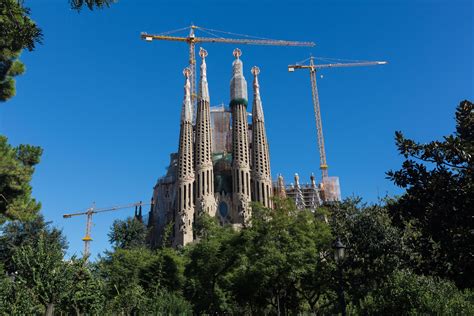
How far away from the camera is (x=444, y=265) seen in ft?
25.7

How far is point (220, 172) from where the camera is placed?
54.8 meters

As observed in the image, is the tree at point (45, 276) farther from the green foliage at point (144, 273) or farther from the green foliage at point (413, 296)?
the green foliage at point (413, 296)

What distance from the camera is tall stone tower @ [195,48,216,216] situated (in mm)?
49094

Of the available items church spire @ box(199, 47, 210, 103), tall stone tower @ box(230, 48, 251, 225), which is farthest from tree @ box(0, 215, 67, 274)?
church spire @ box(199, 47, 210, 103)

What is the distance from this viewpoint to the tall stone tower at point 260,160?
50250 millimetres

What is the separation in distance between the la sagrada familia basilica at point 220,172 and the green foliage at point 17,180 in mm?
32504

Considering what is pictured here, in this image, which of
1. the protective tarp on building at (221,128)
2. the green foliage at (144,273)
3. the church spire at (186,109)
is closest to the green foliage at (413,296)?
the green foliage at (144,273)

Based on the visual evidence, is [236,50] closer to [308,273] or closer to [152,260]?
[152,260]

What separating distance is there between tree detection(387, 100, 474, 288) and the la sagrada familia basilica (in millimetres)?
37863

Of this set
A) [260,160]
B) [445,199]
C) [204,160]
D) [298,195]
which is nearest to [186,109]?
[204,160]

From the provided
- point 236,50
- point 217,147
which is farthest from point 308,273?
point 236,50

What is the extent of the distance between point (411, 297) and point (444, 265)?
22.8 ft

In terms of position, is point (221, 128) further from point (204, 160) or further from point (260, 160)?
point (260, 160)

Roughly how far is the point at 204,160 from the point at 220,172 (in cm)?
428
